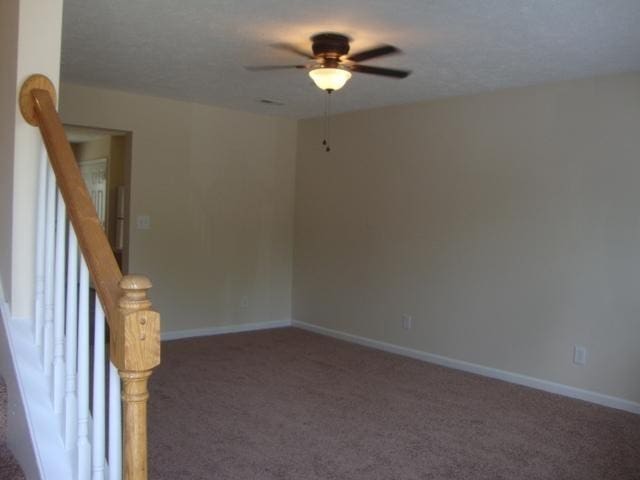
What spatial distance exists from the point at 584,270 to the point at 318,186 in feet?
9.48

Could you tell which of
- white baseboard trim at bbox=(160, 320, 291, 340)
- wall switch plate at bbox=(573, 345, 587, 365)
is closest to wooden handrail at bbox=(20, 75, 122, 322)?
wall switch plate at bbox=(573, 345, 587, 365)

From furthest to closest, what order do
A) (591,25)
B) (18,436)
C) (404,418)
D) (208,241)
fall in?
(208,241)
(404,418)
(591,25)
(18,436)

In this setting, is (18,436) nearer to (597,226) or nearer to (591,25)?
(591,25)

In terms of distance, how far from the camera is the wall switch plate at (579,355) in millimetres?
4094

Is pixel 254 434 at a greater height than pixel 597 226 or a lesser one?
lesser

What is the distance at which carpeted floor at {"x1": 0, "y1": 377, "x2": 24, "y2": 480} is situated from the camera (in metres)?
1.61

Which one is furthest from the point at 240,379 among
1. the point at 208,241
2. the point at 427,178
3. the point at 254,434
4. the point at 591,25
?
the point at 591,25

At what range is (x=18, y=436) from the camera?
1648mm

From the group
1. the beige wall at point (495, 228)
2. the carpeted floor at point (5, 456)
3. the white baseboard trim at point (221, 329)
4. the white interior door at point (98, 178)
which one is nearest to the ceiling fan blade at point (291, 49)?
the beige wall at point (495, 228)

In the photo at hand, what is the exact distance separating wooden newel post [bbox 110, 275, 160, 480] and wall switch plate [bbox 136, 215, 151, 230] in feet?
14.1

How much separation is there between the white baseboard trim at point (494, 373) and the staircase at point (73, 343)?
3.52 m

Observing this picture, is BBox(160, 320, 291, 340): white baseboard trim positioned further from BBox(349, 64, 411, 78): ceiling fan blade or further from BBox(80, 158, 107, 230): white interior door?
BBox(349, 64, 411, 78): ceiling fan blade

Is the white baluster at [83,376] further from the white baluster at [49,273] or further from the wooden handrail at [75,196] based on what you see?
the white baluster at [49,273]

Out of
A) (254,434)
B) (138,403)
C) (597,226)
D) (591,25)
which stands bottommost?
(254,434)
